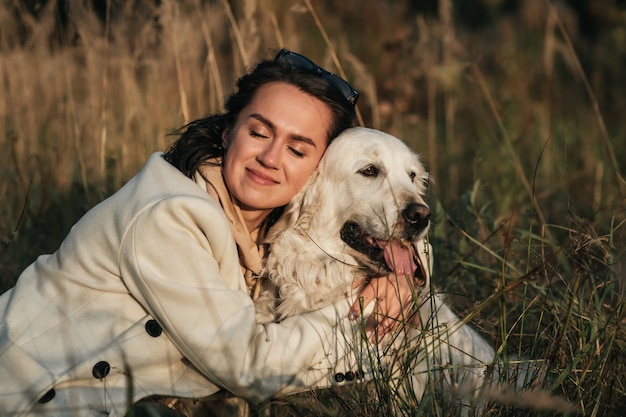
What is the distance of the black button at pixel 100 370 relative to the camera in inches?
84.2

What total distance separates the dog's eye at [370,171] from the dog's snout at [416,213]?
0.81 ft

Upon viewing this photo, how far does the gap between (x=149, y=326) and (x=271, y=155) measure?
735mm

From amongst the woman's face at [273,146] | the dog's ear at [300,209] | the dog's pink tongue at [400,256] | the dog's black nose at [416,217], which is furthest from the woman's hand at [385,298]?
the woman's face at [273,146]

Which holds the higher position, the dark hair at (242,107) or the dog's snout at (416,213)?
the dark hair at (242,107)

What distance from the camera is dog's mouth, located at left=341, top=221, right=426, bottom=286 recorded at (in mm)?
2586

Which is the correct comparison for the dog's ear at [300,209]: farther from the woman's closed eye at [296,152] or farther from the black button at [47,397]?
the black button at [47,397]

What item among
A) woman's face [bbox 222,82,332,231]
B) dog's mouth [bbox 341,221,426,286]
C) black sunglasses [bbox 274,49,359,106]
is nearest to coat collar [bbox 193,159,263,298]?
woman's face [bbox 222,82,332,231]

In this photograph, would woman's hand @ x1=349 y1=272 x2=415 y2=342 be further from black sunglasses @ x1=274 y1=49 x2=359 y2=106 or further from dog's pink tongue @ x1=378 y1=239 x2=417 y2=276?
black sunglasses @ x1=274 y1=49 x2=359 y2=106

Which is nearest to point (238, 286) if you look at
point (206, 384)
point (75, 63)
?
point (206, 384)

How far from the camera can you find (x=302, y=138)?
2643 mm

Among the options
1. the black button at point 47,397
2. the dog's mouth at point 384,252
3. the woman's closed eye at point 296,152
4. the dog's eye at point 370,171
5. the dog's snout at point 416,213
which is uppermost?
the woman's closed eye at point 296,152

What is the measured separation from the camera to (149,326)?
2.20m

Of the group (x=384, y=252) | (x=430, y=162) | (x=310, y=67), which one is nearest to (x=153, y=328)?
(x=384, y=252)

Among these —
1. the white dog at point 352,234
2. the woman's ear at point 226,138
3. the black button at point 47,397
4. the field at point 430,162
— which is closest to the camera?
the black button at point 47,397
